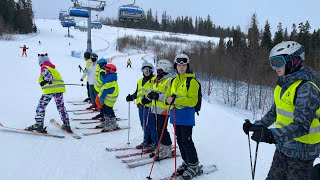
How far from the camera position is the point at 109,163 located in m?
5.46

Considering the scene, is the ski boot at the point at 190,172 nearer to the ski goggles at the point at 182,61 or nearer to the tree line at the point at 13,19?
the ski goggles at the point at 182,61

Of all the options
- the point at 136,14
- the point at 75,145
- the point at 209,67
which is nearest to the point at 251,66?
the point at 209,67

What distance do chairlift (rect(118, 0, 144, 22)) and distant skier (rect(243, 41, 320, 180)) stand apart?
21219 millimetres

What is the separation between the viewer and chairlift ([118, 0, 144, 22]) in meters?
23.2

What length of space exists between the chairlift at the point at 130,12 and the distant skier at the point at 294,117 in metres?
21.2

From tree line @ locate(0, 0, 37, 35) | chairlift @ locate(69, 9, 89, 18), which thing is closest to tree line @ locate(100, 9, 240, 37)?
tree line @ locate(0, 0, 37, 35)

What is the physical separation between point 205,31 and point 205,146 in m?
136

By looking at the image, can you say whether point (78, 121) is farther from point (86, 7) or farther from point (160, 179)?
point (86, 7)

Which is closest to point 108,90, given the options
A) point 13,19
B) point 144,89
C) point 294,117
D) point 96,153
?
point 144,89

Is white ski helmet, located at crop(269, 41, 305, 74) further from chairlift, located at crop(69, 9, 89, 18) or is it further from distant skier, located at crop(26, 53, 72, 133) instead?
chairlift, located at crop(69, 9, 89, 18)

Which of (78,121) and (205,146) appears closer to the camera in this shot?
(205,146)

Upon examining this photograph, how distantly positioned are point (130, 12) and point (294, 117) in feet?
71.0

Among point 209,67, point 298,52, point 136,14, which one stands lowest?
point 209,67

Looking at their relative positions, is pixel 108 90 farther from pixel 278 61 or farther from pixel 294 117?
pixel 294 117
